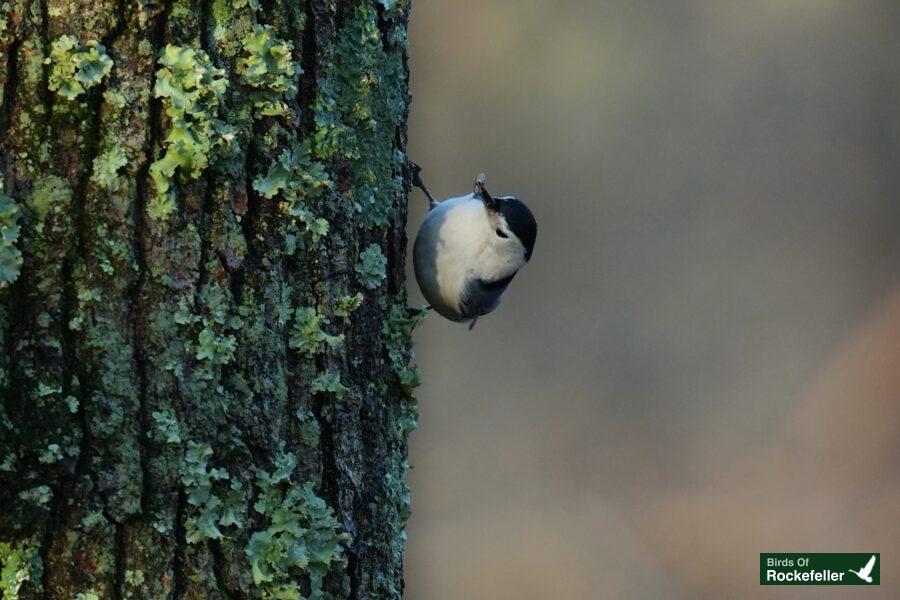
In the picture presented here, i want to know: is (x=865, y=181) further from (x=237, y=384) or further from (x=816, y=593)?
(x=237, y=384)

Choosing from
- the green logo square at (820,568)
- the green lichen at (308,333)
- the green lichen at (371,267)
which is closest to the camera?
the green lichen at (308,333)

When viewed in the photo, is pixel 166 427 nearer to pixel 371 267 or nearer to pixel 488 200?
pixel 371 267

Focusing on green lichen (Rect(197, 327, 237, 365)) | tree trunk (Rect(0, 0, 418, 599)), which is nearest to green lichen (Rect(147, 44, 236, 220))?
tree trunk (Rect(0, 0, 418, 599))

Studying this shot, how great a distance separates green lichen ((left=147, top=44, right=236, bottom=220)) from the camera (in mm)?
1209

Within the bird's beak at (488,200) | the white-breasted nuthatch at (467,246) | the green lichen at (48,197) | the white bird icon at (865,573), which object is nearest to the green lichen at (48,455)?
the green lichen at (48,197)

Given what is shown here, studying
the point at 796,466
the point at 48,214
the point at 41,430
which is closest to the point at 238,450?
the point at 41,430

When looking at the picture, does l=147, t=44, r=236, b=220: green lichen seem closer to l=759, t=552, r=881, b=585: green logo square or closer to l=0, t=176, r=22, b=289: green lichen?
l=0, t=176, r=22, b=289: green lichen

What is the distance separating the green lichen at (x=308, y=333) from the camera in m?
1.35

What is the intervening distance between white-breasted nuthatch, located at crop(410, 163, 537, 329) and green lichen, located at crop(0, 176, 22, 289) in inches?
51.7

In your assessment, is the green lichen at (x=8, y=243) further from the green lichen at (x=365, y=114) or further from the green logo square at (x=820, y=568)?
the green logo square at (x=820, y=568)

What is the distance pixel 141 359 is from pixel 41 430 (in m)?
0.13

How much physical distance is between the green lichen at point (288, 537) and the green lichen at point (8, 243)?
37cm

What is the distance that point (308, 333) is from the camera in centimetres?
136

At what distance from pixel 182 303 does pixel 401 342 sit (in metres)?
0.42
